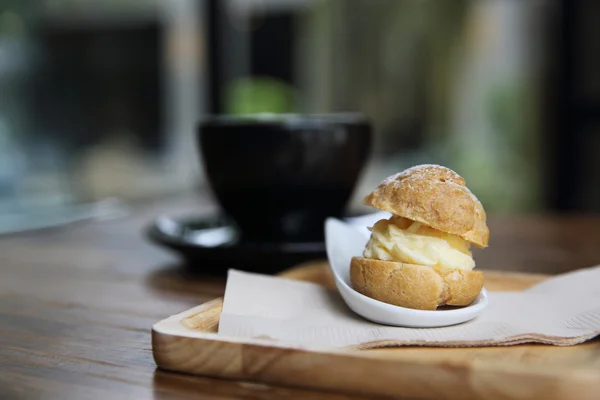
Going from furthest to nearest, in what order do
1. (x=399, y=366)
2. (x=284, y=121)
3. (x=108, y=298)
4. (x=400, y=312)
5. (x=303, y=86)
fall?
(x=303, y=86)
(x=284, y=121)
(x=108, y=298)
(x=400, y=312)
(x=399, y=366)

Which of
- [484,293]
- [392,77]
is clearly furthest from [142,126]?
[484,293]

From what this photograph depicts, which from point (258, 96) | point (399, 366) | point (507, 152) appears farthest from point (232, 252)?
point (258, 96)

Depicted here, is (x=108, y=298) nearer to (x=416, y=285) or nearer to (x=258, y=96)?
(x=416, y=285)

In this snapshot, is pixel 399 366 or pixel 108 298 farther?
pixel 108 298

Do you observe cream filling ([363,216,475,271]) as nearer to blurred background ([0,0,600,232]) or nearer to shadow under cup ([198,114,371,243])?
shadow under cup ([198,114,371,243])

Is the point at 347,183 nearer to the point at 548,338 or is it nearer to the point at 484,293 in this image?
the point at 484,293

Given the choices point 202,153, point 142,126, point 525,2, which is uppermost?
point 525,2

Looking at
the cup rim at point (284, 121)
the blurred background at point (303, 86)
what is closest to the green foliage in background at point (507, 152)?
the blurred background at point (303, 86)
